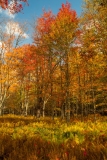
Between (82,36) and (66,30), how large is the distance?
1.23 m

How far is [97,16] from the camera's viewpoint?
1366 cm

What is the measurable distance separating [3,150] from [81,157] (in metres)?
1.74

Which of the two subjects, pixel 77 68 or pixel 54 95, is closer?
pixel 54 95

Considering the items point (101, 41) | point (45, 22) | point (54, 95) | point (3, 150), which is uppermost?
point (45, 22)

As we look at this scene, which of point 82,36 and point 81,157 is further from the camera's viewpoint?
point 82,36

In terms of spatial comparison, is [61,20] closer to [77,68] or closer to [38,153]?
[77,68]

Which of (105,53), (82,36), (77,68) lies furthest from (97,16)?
(77,68)

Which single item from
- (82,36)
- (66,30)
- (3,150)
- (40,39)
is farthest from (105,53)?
(3,150)

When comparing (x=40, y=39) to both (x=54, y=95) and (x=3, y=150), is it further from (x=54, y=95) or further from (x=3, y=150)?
(x=3, y=150)

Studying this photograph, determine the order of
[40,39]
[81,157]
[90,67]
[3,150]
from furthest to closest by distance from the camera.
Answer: [40,39] < [90,67] < [3,150] < [81,157]

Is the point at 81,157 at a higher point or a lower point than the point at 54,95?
lower

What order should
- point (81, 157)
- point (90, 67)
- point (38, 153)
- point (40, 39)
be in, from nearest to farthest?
point (81, 157) < point (38, 153) < point (90, 67) < point (40, 39)

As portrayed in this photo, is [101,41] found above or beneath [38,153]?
above

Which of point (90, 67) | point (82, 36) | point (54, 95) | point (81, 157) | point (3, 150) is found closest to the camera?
point (81, 157)
